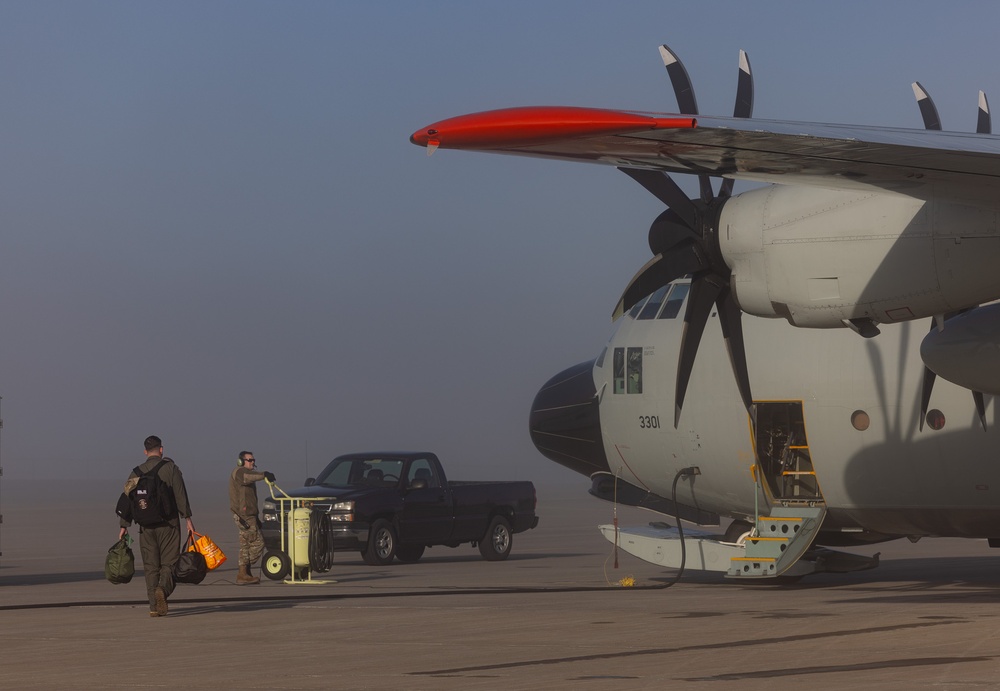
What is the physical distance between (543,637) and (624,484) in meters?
9.43

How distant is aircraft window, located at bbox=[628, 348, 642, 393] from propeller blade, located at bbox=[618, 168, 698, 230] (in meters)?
6.09

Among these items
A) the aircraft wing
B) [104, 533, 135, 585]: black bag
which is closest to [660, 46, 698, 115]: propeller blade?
the aircraft wing

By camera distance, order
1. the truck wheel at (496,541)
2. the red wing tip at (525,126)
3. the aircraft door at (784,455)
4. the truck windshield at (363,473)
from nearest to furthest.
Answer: the red wing tip at (525,126) → the aircraft door at (784,455) → the truck windshield at (363,473) → the truck wheel at (496,541)

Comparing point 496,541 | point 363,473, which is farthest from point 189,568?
point 496,541

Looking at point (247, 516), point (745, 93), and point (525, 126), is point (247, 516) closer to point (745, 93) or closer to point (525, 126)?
point (745, 93)

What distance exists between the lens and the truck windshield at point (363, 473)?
26156 mm

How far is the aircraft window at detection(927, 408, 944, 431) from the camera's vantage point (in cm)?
1780

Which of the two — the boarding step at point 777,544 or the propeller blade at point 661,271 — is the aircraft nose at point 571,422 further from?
the propeller blade at point 661,271

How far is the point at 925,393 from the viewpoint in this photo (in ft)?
58.5

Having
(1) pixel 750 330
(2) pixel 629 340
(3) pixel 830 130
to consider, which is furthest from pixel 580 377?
(3) pixel 830 130

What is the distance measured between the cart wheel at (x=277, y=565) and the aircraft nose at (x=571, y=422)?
4910mm

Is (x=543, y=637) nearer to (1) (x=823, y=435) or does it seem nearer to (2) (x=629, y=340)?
(1) (x=823, y=435)

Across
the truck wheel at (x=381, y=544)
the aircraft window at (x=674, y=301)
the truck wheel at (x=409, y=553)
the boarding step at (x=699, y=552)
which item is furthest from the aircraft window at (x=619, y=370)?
the truck wheel at (x=409, y=553)

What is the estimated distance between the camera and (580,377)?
22891 millimetres
